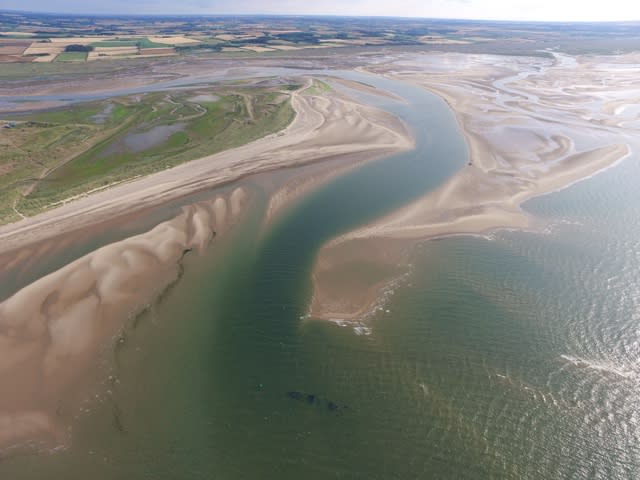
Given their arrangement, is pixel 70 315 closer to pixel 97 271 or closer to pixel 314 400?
pixel 97 271

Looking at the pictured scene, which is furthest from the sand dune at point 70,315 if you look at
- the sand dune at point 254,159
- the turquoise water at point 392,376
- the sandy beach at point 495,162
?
the sandy beach at point 495,162

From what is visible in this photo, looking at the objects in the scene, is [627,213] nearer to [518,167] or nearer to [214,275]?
[518,167]

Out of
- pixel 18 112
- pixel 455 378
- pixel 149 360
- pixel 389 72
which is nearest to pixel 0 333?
pixel 149 360

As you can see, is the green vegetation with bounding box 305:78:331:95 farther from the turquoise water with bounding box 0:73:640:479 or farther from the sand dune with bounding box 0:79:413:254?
the turquoise water with bounding box 0:73:640:479

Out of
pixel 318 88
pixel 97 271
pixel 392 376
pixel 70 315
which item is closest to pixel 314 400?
pixel 392 376

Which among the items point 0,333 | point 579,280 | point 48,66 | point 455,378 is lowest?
point 0,333

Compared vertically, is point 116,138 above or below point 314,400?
above

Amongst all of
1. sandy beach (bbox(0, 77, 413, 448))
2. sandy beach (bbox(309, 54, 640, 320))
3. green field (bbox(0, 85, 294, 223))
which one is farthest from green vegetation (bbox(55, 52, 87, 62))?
sandy beach (bbox(0, 77, 413, 448))
